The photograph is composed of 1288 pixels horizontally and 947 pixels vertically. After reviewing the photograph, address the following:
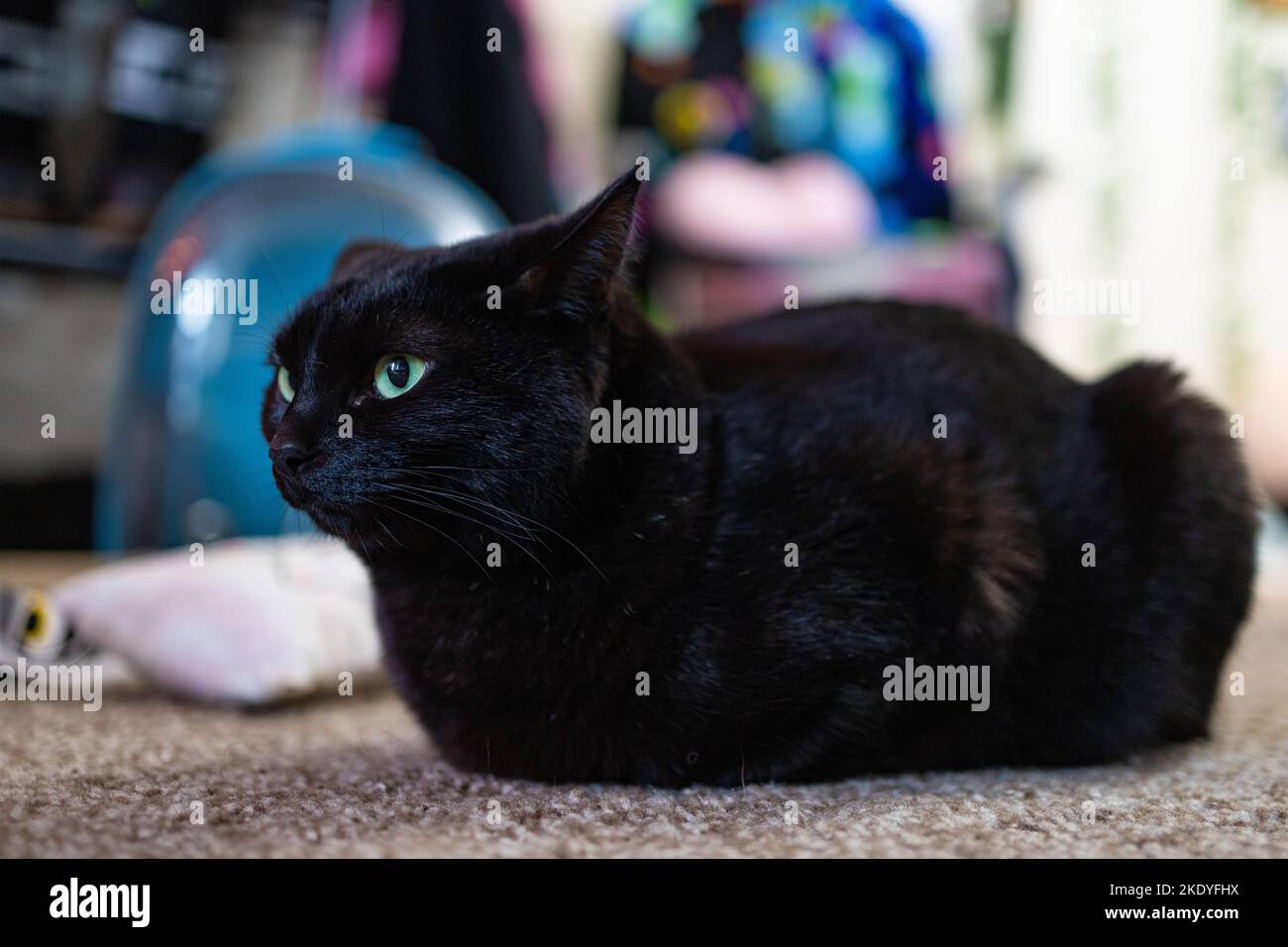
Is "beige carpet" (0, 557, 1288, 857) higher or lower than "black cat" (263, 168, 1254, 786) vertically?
lower

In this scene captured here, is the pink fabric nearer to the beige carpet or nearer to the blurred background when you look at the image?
the blurred background

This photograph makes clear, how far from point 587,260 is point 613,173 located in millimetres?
2479

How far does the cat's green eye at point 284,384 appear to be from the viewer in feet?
2.77

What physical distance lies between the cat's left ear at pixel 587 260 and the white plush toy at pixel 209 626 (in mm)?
464

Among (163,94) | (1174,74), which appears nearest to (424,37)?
(163,94)

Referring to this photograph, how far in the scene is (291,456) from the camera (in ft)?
2.49

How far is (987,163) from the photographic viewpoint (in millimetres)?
3441

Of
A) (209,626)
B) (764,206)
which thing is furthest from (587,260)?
(764,206)

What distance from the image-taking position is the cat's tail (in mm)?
913

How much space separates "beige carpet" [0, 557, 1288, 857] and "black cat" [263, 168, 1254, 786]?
4cm

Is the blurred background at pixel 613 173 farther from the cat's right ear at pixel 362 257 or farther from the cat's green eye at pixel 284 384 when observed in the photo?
the cat's green eye at pixel 284 384
